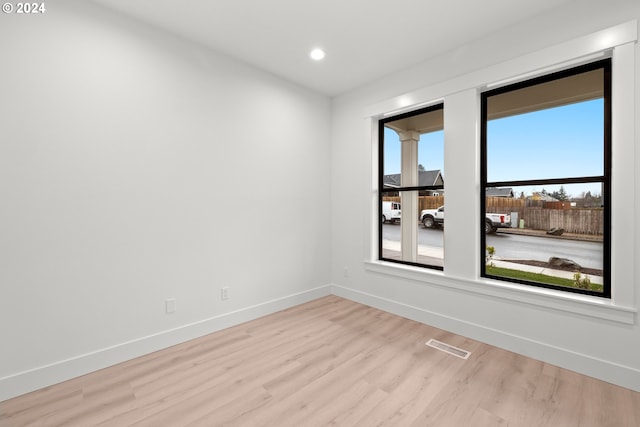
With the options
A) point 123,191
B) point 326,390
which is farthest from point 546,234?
point 123,191

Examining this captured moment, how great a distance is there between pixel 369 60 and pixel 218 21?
5.09 feet

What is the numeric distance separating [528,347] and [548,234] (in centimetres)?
98

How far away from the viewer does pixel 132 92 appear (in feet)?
7.93

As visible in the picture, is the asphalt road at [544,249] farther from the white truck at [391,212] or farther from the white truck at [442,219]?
the white truck at [391,212]

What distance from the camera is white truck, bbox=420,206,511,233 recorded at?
109 inches

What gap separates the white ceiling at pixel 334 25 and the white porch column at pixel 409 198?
2.80ft

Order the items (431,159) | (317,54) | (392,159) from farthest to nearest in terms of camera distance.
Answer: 1. (392,159)
2. (431,159)
3. (317,54)

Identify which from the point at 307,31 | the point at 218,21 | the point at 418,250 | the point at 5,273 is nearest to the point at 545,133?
the point at 418,250

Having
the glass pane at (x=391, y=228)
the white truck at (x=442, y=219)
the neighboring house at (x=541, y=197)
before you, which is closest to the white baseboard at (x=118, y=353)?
the glass pane at (x=391, y=228)

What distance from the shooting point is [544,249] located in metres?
2.57

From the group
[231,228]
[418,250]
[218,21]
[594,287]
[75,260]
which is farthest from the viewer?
[418,250]

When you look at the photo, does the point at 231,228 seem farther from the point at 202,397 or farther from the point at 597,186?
the point at 597,186

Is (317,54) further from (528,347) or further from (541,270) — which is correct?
(528,347)

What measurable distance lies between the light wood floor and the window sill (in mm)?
474
